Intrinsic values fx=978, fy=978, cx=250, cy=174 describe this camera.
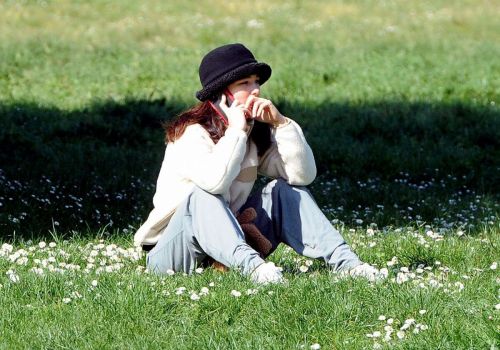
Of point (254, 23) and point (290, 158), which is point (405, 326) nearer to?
point (290, 158)

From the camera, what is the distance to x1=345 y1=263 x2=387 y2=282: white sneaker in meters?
5.71

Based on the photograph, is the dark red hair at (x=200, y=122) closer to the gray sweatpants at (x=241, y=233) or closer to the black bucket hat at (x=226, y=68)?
the black bucket hat at (x=226, y=68)

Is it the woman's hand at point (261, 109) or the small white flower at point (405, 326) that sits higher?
the woman's hand at point (261, 109)

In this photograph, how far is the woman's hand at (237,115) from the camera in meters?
6.03

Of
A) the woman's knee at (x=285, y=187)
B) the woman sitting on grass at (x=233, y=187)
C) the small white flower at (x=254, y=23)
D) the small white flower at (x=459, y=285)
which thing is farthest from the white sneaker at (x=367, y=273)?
the small white flower at (x=254, y=23)

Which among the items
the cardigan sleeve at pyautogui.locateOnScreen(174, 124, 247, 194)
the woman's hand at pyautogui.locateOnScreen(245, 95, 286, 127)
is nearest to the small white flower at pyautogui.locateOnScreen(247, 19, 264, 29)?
the woman's hand at pyautogui.locateOnScreen(245, 95, 286, 127)

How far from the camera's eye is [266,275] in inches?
222

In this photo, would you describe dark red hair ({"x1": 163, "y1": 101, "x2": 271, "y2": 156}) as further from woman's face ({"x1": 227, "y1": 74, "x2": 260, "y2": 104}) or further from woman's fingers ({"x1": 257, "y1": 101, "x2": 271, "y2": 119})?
woman's fingers ({"x1": 257, "y1": 101, "x2": 271, "y2": 119})

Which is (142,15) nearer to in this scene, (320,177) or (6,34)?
(6,34)

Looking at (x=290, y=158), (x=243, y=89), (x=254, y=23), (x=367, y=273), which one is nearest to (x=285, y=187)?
(x=290, y=158)

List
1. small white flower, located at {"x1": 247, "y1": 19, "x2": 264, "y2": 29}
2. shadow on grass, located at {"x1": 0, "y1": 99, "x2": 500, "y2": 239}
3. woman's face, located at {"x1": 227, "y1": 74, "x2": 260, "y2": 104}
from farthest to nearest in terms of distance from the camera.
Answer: small white flower, located at {"x1": 247, "y1": 19, "x2": 264, "y2": 29} < shadow on grass, located at {"x1": 0, "y1": 99, "x2": 500, "y2": 239} < woman's face, located at {"x1": 227, "y1": 74, "x2": 260, "y2": 104}

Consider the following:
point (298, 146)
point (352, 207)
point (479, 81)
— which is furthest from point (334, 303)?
point (479, 81)

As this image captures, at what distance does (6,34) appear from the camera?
18.7 metres

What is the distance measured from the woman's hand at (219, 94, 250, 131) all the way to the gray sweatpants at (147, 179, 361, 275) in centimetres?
47
